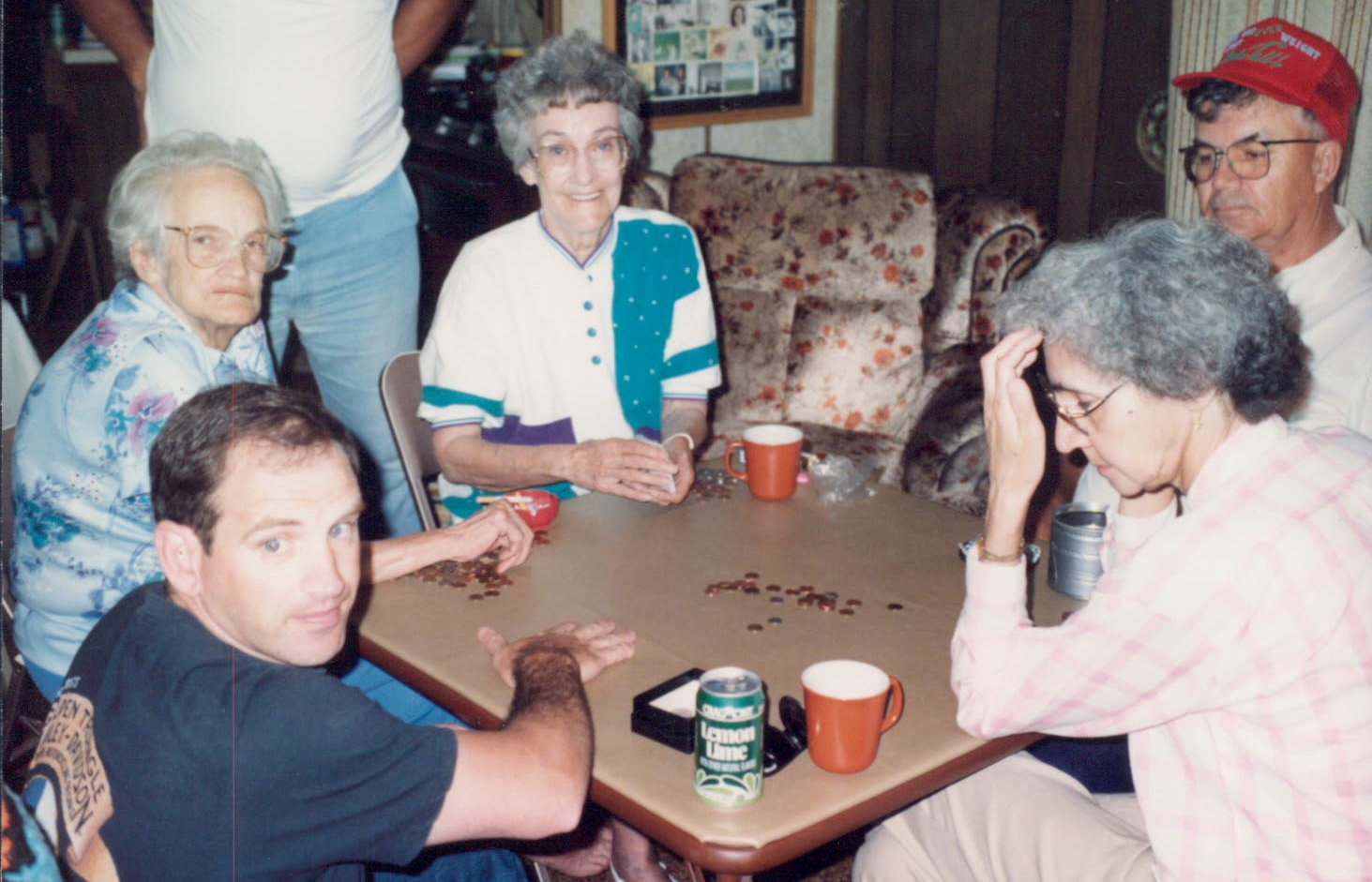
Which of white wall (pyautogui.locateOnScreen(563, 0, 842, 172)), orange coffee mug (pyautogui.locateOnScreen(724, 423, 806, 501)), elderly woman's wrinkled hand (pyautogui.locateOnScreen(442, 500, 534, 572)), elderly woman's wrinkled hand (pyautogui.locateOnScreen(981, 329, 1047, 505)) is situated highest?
white wall (pyautogui.locateOnScreen(563, 0, 842, 172))

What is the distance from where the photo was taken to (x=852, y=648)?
5.58 ft

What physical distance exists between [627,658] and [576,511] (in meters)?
0.59

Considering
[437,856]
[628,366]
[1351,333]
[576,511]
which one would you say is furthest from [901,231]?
[437,856]

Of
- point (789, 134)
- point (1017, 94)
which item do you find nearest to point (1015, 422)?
point (1017, 94)

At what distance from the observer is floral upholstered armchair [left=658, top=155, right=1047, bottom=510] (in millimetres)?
3816

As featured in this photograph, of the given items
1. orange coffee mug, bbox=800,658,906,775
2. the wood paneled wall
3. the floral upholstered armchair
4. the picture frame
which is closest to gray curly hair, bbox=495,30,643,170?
the floral upholstered armchair

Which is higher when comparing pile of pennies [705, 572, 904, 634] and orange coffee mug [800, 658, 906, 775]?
orange coffee mug [800, 658, 906, 775]

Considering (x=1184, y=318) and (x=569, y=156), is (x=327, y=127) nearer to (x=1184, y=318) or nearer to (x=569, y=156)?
(x=569, y=156)

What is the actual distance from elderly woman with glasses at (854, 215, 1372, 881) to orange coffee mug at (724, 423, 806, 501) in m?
0.61

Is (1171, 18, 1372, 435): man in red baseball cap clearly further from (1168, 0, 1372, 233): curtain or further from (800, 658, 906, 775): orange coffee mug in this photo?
(800, 658, 906, 775): orange coffee mug

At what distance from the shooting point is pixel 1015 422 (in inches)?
64.9

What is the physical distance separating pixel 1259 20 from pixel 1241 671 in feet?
8.69

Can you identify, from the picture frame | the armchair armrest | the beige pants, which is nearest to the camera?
the beige pants

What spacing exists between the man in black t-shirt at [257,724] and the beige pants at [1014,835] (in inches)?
25.0
